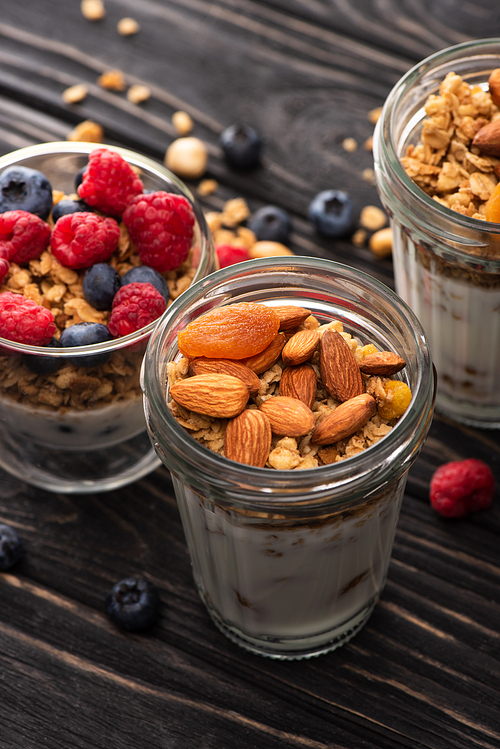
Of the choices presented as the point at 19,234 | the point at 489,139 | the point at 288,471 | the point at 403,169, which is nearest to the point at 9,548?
the point at 19,234

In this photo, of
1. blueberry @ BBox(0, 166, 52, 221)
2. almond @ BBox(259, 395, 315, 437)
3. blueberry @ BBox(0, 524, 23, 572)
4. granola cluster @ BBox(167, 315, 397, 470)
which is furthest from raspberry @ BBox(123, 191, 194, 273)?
blueberry @ BBox(0, 524, 23, 572)

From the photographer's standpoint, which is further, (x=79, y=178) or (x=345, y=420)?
(x=79, y=178)

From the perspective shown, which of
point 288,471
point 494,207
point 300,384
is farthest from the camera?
point 494,207

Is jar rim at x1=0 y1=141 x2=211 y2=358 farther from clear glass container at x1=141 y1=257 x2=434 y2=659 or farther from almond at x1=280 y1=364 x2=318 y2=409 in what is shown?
almond at x1=280 y1=364 x2=318 y2=409

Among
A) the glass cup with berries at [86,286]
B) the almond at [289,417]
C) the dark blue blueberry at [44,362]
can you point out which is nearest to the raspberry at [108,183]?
the glass cup with berries at [86,286]

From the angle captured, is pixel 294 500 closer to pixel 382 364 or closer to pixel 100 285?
pixel 382 364

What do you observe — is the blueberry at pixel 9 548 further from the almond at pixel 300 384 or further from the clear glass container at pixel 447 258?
the clear glass container at pixel 447 258
